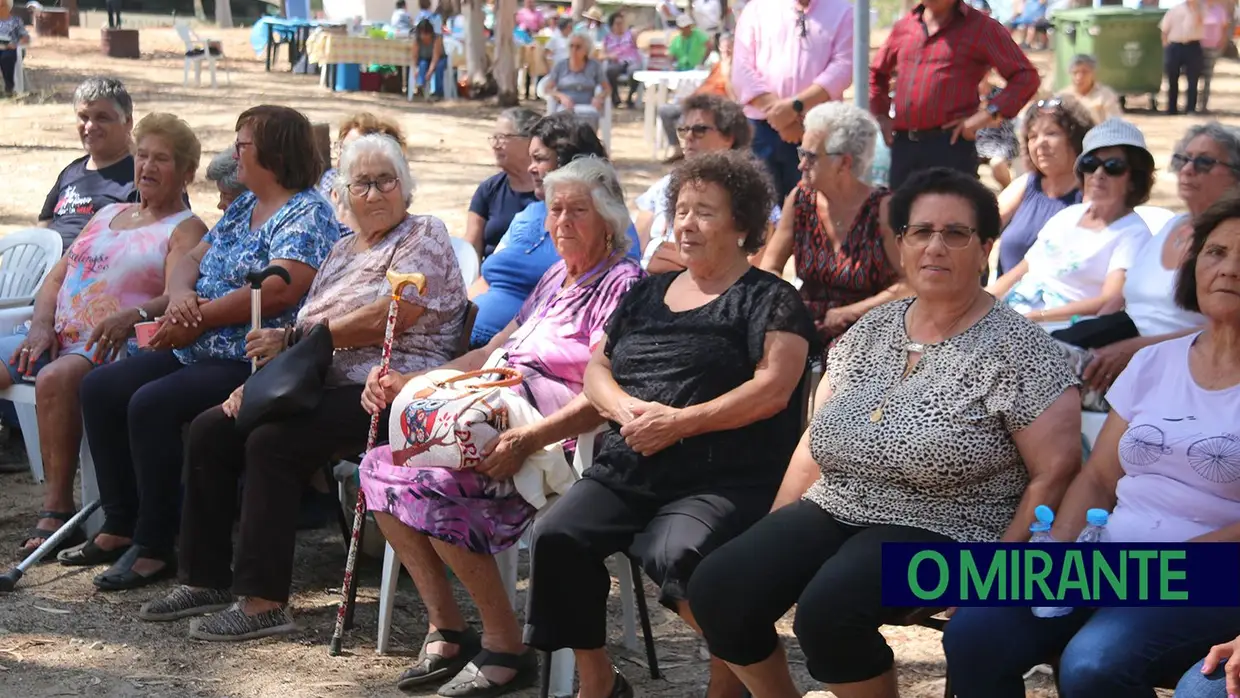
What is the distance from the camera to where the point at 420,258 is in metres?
4.39

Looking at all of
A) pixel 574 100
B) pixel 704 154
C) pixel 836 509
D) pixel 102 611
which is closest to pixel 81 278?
pixel 102 611

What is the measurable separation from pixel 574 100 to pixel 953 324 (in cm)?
1290

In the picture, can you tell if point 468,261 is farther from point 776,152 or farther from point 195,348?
point 776,152

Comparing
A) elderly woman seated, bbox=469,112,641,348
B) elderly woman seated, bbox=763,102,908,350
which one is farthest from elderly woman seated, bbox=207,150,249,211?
elderly woman seated, bbox=763,102,908,350

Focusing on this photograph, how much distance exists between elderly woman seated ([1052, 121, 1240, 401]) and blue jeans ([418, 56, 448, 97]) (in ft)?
57.4

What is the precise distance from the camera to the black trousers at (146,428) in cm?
460

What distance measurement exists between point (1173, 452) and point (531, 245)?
2.79m

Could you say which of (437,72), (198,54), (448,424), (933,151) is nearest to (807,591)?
(448,424)

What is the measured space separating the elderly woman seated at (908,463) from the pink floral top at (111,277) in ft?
9.16

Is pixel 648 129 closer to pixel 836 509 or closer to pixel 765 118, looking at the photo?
pixel 765 118

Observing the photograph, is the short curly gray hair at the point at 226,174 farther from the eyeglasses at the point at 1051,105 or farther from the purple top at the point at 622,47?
the purple top at the point at 622,47

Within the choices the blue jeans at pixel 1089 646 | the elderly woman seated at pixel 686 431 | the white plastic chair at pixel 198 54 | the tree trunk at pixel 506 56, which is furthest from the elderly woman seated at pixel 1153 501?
the white plastic chair at pixel 198 54

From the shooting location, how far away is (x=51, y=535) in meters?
4.95

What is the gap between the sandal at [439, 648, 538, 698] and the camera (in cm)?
382
